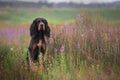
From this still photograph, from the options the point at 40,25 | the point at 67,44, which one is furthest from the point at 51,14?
the point at 67,44

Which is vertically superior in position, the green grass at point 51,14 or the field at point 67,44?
the green grass at point 51,14

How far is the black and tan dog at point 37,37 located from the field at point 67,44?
5 centimetres

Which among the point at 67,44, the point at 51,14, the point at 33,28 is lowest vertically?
the point at 67,44

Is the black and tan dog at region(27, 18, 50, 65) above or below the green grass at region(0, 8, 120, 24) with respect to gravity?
below

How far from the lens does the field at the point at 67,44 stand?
10.5 feet

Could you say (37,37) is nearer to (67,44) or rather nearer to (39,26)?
(39,26)

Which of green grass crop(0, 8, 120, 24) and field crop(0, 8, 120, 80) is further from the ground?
green grass crop(0, 8, 120, 24)

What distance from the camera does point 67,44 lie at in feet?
10.7

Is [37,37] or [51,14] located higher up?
[51,14]

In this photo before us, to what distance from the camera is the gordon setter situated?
319 cm

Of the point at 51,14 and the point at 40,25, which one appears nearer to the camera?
the point at 40,25

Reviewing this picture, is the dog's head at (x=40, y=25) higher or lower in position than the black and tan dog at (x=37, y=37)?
higher

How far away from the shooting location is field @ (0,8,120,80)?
3.20m

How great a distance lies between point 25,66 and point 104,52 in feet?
2.63
